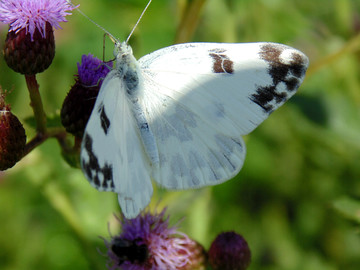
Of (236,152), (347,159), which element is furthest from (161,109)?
(347,159)

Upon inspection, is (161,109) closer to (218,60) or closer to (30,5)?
(218,60)

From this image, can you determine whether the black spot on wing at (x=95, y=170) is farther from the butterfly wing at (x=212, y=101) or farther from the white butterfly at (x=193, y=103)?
the butterfly wing at (x=212, y=101)

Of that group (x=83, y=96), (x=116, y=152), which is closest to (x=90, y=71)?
(x=83, y=96)

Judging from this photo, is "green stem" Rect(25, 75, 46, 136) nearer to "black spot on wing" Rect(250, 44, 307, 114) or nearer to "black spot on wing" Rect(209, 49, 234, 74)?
"black spot on wing" Rect(209, 49, 234, 74)

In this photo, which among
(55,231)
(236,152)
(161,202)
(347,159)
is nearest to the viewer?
(236,152)

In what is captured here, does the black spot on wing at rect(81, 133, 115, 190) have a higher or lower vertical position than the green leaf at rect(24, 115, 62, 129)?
higher

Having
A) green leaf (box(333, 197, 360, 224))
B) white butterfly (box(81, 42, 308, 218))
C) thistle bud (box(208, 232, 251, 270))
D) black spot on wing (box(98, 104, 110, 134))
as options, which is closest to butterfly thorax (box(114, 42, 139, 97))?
white butterfly (box(81, 42, 308, 218))

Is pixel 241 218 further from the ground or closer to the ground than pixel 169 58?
closer to the ground

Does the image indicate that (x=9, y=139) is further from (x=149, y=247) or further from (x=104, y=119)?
(x=149, y=247)
